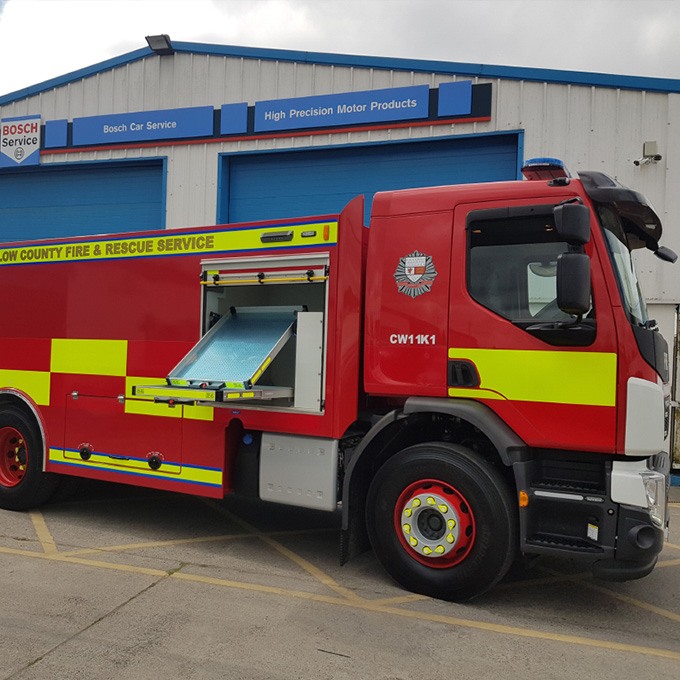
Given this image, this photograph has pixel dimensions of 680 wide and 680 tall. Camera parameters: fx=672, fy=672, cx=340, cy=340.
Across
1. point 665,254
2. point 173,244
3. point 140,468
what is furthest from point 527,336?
point 140,468

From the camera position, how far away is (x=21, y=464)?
6578mm

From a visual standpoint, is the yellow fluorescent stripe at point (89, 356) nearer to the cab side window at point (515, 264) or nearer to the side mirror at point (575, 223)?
the cab side window at point (515, 264)

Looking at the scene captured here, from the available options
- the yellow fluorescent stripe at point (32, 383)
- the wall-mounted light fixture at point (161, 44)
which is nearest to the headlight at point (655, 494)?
the yellow fluorescent stripe at point (32, 383)

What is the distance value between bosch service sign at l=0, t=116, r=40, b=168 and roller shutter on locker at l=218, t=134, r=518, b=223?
4.30m

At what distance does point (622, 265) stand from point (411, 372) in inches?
60.7

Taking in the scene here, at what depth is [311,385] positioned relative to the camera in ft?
16.3

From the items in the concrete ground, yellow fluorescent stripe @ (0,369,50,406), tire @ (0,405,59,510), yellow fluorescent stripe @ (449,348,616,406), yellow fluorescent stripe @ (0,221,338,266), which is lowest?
the concrete ground

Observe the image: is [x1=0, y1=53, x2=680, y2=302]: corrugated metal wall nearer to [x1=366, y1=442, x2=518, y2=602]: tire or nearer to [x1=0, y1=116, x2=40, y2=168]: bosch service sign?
[x1=0, y1=116, x2=40, y2=168]: bosch service sign

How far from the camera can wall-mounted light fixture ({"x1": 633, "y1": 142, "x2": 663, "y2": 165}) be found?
921cm

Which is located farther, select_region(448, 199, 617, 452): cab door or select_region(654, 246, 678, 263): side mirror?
select_region(654, 246, 678, 263): side mirror

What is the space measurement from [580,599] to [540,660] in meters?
1.21

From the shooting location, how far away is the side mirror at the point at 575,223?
3.90 metres

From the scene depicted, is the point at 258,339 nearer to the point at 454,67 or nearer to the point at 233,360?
the point at 233,360

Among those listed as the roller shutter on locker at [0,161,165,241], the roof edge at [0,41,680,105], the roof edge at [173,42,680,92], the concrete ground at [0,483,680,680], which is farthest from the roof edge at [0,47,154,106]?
the concrete ground at [0,483,680,680]
